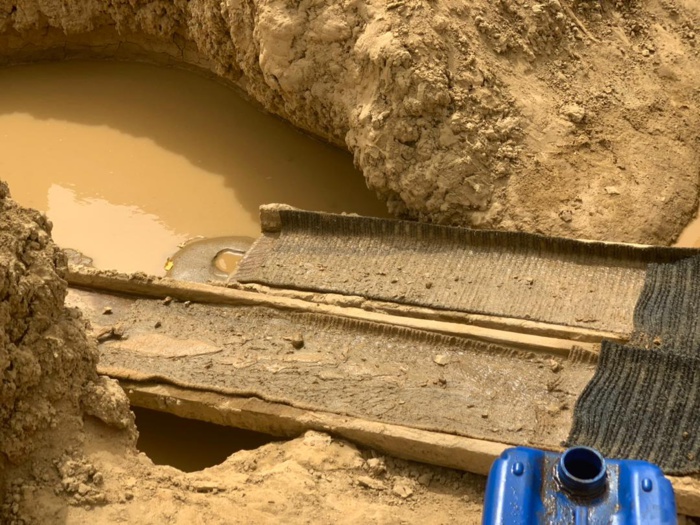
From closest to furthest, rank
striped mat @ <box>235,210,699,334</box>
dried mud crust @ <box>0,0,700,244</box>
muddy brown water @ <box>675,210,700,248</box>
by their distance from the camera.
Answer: striped mat @ <box>235,210,699,334</box>, dried mud crust @ <box>0,0,700,244</box>, muddy brown water @ <box>675,210,700,248</box>

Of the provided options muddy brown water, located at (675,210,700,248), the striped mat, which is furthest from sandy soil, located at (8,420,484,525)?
muddy brown water, located at (675,210,700,248)

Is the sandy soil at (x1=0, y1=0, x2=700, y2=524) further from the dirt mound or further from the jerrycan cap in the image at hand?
the jerrycan cap

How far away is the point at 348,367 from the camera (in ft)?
13.0

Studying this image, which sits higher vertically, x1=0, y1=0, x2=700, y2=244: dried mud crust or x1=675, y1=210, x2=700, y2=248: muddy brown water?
x1=0, y1=0, x2=700, y2=244: dried mud crust

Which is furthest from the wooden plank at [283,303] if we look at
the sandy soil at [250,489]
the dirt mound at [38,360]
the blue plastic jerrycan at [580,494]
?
the blue plastic jerrycan at [580,494]

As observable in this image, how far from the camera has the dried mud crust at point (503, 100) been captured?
15.0 ft

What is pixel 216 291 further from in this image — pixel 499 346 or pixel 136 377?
pixel 499 346

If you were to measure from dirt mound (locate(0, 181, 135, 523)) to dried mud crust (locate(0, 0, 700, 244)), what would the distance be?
7.06 ft

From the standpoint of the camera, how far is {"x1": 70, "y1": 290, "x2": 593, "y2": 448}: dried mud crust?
11.9 feet

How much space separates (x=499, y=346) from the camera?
12.9ft

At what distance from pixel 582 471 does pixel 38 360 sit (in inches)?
73.4

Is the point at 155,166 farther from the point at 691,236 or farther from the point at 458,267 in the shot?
the point at 691,236

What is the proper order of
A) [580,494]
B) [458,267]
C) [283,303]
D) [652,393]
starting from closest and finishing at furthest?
1. [580,494]
2. [652,393]
3. [283,303]
4. [458,267]

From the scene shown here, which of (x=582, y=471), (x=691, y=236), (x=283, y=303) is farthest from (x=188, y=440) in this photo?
(x=691, y=236)
